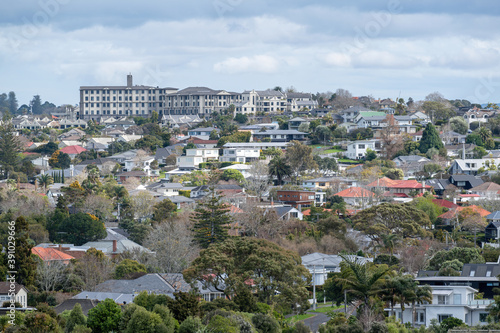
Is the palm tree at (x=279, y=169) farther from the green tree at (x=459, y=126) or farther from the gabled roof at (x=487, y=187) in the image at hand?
the green tree at (x=459, y=126)

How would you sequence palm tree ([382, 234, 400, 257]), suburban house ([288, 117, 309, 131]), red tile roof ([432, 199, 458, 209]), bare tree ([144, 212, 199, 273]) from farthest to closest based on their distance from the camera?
1. suburban house ([288, 117, 309, 131])
2. red tile roof ([432, 199, 458, 209])
3. palm tree ([382, 234, 400, 257])
4. bare tree ([144, 212, 199, 273])

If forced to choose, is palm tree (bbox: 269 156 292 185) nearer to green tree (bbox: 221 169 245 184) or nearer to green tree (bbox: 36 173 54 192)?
green tree (bbox: 221 169 245 184)

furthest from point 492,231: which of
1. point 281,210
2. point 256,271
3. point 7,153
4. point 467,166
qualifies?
point 7,153

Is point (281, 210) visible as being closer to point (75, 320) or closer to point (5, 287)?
point (5, 287)

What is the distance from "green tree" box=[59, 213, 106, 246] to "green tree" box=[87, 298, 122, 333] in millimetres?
30040

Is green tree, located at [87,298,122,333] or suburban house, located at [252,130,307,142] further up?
suburban house, located at [252,130,307,142]

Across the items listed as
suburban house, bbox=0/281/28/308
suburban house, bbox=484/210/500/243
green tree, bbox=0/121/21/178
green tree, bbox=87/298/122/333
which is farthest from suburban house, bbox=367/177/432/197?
green tree, bbox=87/298/122/333

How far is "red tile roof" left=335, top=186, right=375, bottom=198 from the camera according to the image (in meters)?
77.6

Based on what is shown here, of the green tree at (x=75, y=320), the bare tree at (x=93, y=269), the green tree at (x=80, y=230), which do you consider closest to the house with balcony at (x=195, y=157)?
the green tree at (x=80, y=230)

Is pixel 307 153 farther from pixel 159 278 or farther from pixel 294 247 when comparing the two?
pixel 159 278

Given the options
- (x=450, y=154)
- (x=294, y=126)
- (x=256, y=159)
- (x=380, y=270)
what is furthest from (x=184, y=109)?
(x=380, y=270)

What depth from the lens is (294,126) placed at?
11962cm

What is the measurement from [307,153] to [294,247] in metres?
34.9

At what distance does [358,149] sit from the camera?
100375 mm
